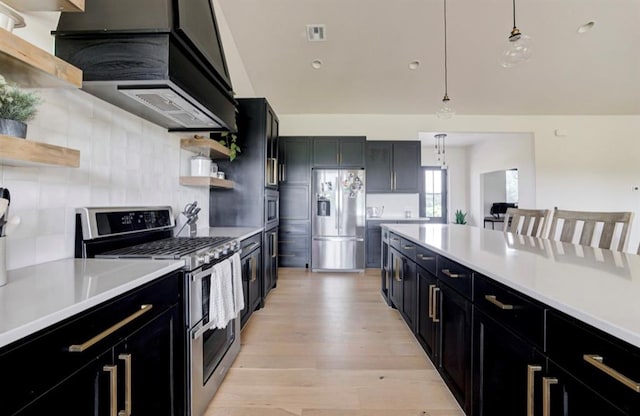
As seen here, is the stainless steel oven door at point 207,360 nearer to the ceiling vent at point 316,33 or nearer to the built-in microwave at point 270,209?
the built-in microwave at point 270,209

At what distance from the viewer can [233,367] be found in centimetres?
206

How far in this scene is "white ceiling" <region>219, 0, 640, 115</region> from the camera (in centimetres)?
363

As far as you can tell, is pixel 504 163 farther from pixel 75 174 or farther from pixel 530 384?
pixel 75 174

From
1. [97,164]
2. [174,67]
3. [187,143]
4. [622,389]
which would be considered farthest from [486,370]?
[187,143]

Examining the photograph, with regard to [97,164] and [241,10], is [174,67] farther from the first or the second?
[241,10]

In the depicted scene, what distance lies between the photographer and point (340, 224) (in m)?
4.83

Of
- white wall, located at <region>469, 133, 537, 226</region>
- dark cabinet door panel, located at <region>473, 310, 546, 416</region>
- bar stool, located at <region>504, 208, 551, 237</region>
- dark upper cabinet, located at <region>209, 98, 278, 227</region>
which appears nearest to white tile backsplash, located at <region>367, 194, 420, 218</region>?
white wall, located at <region>469, 133, 537, 226</region>

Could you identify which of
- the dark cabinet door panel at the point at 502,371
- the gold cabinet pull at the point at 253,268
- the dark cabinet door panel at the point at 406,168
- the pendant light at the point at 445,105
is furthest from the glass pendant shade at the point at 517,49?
the gold cabinet pull at the point at 253,268

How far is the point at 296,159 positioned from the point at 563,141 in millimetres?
5370

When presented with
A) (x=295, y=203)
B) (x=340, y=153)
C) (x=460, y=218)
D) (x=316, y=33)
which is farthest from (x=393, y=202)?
(x=460, y=218)

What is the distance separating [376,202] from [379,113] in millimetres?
1768

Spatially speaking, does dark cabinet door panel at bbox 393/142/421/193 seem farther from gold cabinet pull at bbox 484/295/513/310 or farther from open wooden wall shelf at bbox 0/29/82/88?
open wooden wall shelf at bbox 0/29/82/88

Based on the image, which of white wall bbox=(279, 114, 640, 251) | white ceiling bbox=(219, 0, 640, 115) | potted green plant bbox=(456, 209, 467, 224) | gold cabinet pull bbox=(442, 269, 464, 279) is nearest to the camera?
gold cabinet pull bbox=(442, 269, 464, 279)

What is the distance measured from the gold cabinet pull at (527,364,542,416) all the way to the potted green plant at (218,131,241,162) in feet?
9.44
